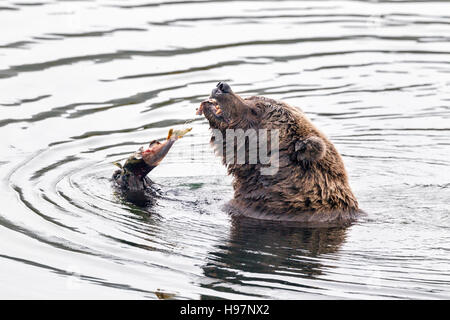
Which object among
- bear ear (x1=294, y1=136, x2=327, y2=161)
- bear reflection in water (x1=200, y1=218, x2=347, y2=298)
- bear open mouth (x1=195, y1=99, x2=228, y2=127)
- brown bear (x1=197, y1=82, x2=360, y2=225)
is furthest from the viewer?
bear open mouth (x1=195, y1=99, x2=228, y2=127)

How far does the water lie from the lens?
28.3ft

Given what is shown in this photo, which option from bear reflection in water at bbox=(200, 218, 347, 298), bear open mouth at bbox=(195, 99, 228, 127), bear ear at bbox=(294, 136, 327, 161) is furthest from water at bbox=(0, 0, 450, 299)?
bear open mouth at bbox=(195, 99, 228, 127)

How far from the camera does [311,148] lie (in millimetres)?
9633

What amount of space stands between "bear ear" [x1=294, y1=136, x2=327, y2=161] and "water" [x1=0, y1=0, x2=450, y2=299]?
2.69ft

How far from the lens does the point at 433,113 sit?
1430 cm

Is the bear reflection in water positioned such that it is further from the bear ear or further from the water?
the bear ear

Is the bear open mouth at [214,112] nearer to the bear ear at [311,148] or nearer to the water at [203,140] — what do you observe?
the bear ear at [311,148]

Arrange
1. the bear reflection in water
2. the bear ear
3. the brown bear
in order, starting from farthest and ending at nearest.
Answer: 1. the brown bear
2. the bear ear
3. the bear reflection in water

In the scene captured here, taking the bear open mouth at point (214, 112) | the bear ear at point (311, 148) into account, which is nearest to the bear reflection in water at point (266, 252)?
the bear ear at point (311, 148)

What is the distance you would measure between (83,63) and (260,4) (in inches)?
192

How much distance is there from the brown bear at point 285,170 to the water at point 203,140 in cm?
23

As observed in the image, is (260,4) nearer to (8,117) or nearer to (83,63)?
(83,63)

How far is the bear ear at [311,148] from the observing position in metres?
9.61

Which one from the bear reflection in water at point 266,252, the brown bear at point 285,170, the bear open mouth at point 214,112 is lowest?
the bear reflection in water at point 266,252
